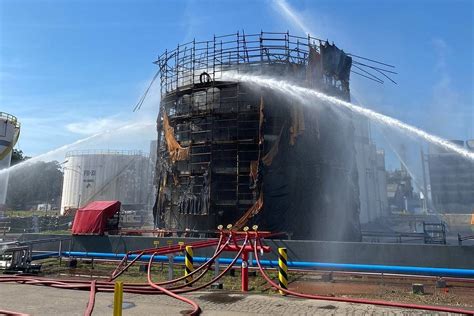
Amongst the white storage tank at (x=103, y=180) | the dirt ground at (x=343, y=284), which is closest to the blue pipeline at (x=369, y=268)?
the dirt ground at (x=343, y=284)

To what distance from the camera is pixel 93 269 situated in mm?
15188

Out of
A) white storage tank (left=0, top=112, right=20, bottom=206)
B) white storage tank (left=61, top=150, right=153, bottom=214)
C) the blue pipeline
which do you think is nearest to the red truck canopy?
the blue pipeline

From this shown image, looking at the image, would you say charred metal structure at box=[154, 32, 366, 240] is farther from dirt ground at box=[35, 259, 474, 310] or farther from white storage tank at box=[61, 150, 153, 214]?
white storage tank at box=[61, 150, 153, 214]

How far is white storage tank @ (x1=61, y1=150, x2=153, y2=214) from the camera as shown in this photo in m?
65.3

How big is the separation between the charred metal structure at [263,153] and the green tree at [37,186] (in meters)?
87.0

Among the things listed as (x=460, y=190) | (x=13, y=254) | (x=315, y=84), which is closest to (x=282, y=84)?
(x=315, y=84)

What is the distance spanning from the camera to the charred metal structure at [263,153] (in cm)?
2048

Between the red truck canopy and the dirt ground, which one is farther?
the red truck canopy

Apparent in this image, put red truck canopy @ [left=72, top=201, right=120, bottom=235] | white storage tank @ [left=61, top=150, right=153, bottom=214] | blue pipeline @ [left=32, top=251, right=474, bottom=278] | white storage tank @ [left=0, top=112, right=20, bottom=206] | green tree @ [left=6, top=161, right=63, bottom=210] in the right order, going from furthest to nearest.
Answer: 1. green tree @ [left=6, top=161, right=63, bottom=210]
2. white storage tank @ [left=61, top=150, right=153, bottom=214]
3. white storage tank @ [left=0, top=112, right=20, bottom=206]
4. red truck canopy @ [left=72, top=201, right=120, bottom=235]
5. blue pipeline @ [left=32, top=251, right=474, bottom=278]

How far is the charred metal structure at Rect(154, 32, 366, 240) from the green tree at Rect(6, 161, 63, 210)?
86960mm

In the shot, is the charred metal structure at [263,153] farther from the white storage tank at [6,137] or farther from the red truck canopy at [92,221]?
the white storage tank at [6,137]

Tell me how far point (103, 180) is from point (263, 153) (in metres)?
53.1

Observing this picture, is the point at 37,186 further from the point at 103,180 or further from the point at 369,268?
the point at 369,268

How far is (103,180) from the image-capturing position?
218 ft
